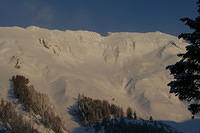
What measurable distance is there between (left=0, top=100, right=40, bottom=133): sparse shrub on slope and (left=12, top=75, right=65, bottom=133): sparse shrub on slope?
10.3 meters

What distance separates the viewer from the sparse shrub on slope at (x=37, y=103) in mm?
138750

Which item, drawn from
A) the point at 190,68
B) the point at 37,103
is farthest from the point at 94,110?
the point at 190,68

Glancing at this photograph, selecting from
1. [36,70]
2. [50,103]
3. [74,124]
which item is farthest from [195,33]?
[36,70]

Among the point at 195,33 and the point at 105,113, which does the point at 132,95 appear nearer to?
the point at 105,113

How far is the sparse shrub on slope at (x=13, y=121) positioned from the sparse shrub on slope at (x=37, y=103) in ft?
33.9

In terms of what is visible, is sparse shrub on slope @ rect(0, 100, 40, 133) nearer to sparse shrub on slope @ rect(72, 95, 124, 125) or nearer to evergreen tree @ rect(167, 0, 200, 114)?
sparse shrub on slope @ rect(72, 95, 124, 125)

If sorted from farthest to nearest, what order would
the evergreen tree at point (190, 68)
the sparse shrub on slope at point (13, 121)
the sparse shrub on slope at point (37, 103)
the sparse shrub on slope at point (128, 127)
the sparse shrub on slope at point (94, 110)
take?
the sparse shrub on slope at point (94, 110) < the sparse shrub on slope at point (37, 103) < the sparse shrub on slope at point (128, 127) < the sparse shrub on slope at point (13, 121) < the evergreen tree at point (190, 68)

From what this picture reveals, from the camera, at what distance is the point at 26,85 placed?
541 ft

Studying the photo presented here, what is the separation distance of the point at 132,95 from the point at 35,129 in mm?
85156

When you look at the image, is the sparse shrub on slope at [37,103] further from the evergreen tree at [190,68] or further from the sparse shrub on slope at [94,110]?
the evergreen tree at [190,68]

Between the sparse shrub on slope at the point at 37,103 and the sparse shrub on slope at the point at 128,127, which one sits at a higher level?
the sparse shrub on slope at the point at 37,103

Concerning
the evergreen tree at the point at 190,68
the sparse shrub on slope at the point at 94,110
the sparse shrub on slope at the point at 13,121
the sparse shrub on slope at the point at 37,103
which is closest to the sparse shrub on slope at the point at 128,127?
the sparse shrub on slope at the point at 37,103

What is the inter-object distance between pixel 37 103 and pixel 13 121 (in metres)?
31.2

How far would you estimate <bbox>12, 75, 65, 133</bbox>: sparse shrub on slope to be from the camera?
139m
